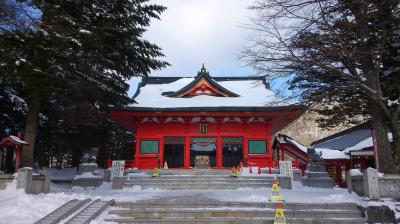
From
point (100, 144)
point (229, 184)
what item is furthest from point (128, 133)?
point (229, 184)

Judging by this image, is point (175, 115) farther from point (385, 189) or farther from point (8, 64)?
point (385, 189)

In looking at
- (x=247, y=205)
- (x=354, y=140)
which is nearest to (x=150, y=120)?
(x=247, y=205)

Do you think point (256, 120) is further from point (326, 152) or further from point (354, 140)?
point (354, 140)

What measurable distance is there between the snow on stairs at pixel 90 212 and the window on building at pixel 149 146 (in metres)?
10.7

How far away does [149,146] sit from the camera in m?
23.2

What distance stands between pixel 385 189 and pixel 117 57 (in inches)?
551

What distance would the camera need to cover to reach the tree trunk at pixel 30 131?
15.7 m

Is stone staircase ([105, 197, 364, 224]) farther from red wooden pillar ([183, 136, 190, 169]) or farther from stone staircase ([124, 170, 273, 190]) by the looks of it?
red wooden pillar ([183, 136, 190, 169])

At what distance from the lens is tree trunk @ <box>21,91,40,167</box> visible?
51.4ft

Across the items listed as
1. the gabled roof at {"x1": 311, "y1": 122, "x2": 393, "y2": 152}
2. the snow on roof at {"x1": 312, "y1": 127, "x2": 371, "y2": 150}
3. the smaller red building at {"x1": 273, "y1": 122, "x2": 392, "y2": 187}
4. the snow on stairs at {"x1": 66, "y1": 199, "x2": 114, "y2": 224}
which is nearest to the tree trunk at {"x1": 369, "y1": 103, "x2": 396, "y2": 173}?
the snow on stairs at {"x1": 66, "y1": 199, "x2": 114, "y2": 224}

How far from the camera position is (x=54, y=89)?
1495 cm

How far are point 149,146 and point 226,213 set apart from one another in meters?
13.0

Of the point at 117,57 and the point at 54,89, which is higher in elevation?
the point at 117,57

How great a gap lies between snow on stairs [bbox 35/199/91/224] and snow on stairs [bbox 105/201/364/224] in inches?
43.8
